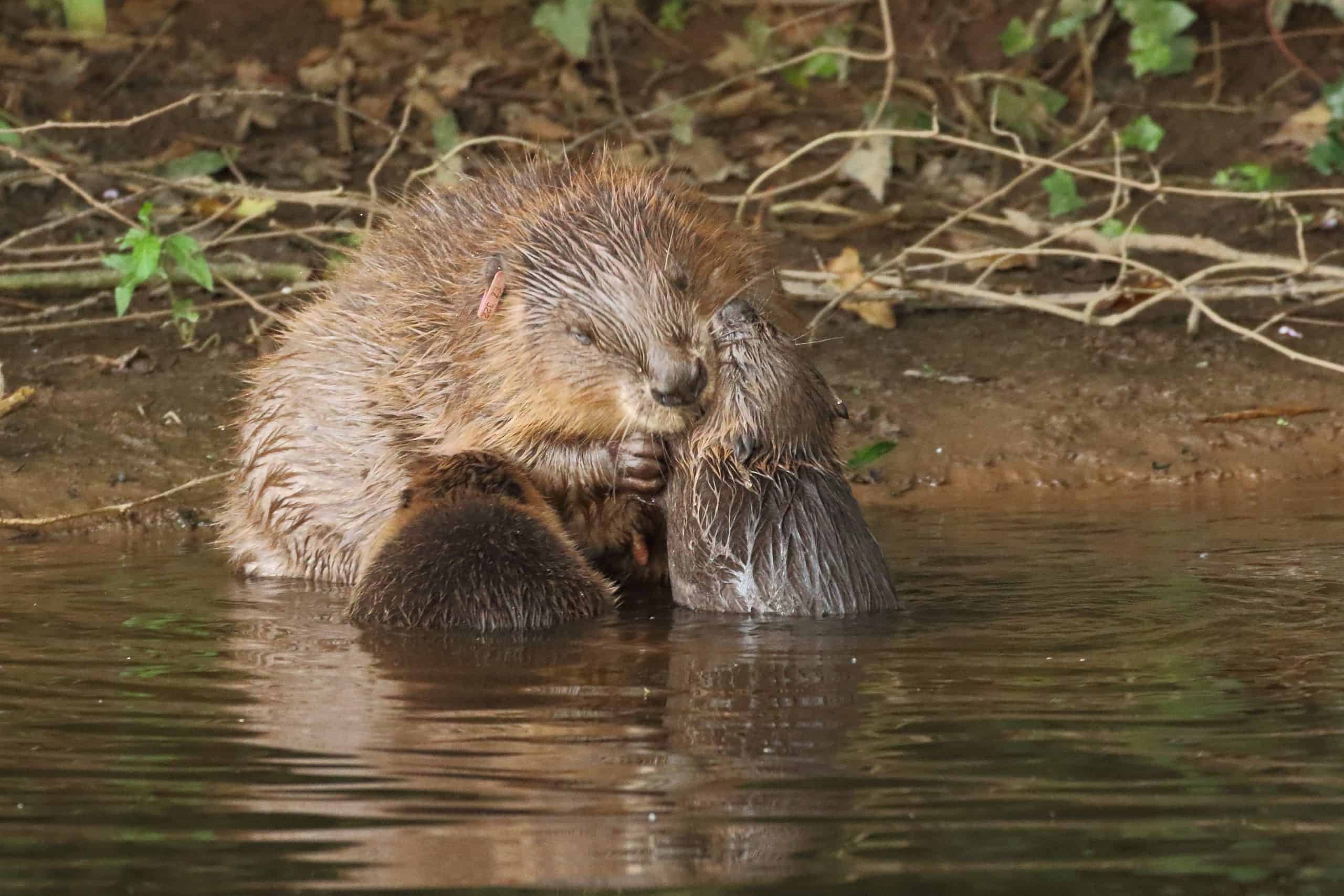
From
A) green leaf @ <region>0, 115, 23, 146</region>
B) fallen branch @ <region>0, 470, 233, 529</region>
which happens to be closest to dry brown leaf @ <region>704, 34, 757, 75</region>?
green leaf @ <region>0, 115, 23, 146</region>

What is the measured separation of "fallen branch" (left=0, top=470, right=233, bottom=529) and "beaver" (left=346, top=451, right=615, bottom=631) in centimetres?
140

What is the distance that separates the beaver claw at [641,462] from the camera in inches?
190

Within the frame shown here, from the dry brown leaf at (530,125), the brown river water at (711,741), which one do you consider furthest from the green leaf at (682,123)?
the brown river water at (711,741)

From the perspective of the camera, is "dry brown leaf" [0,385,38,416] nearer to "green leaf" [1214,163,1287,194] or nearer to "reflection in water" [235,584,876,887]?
"reflection in water" [235,584,876,887]

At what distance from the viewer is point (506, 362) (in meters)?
4.93

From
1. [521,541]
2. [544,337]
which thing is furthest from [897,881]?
[544,337]

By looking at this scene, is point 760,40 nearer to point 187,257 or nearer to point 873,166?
point 873,166

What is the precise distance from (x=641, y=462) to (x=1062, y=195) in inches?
142

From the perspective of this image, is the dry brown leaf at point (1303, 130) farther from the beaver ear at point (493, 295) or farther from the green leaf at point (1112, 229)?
the beaver ear at point (493, 295)

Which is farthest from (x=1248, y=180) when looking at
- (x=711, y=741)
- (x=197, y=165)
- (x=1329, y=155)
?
(x=711, y=741)

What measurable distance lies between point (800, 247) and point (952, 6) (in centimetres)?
235

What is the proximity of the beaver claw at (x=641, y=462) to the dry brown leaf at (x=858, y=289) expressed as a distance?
2.56 metres

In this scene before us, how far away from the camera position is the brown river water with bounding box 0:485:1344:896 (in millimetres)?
2723

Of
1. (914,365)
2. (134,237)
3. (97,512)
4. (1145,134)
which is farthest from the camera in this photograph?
(1145,134)
